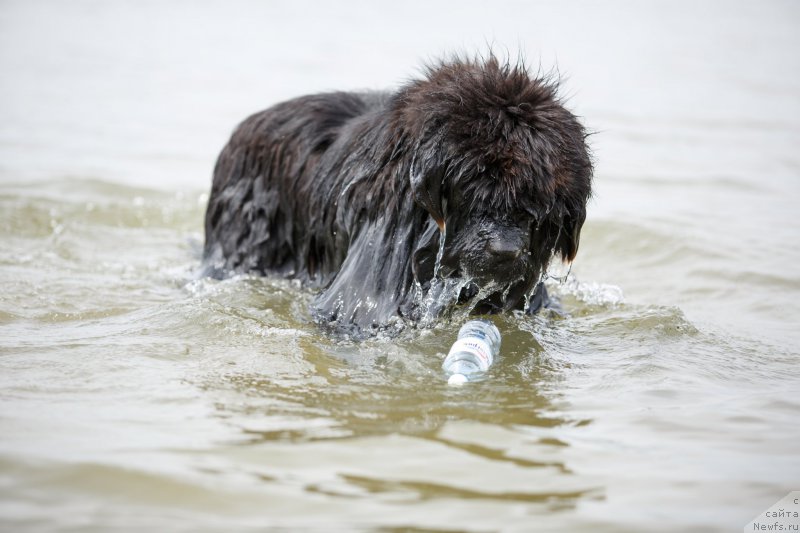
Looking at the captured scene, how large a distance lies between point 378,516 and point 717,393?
76.1 inches

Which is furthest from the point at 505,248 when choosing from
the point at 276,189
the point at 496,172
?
the point at 276,189

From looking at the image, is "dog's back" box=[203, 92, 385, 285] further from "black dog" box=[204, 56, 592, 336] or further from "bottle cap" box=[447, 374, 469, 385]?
"bottle cap" box=[447, 374, 469, 385]

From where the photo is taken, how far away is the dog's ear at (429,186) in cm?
420

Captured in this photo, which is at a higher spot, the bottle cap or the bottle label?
the bottle label

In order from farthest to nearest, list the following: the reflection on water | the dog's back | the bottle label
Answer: the dog's back, the bottle label, the reflection on water

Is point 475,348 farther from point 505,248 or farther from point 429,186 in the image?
point 429,186

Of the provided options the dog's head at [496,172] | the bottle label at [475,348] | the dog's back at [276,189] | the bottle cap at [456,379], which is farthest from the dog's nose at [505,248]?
the dog's back at [276,189]

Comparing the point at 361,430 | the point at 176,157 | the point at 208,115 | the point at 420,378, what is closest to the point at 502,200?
the point at 420,378

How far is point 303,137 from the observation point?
5.70m

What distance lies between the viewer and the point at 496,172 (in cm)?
412

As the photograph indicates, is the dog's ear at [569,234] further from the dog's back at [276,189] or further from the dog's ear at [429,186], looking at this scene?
the dog's back at [276,189]

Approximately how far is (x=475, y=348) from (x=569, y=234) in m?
0.70

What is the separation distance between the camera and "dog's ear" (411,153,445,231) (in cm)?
420

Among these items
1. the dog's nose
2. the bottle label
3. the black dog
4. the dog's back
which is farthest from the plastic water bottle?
the dog's back
